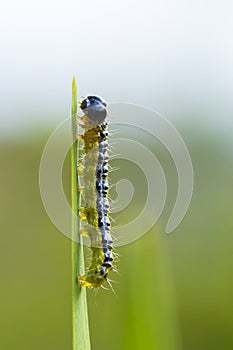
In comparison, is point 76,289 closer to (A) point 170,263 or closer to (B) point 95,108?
(B) point 95,108

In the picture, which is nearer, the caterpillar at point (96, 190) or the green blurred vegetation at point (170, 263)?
the caterpillar at point (96, 190)

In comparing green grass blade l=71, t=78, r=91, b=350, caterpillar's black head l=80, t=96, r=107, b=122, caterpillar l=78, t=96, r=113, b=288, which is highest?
caterpillar's black head l=80, t=96, r=107, b=122

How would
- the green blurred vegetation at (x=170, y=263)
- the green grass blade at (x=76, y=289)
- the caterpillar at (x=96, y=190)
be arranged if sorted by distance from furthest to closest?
the green blurred vegetation at (x=170, y=263) < the caterpillar at (x=96, y=190) < the green grass blade at (x=76, y=289)

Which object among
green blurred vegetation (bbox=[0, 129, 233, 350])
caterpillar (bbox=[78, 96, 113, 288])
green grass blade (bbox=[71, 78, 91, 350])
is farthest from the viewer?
green blurred vegetation (bbox=[0, 129, 233, 350])

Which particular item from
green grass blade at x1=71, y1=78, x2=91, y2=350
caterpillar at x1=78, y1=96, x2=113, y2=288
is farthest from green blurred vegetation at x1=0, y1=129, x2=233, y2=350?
green grass blade at x1=71, y1=78, x2=91, y2=350

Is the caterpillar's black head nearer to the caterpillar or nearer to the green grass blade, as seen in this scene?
the caterpillar

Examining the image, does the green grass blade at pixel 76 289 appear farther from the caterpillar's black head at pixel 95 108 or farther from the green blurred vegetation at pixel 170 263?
the green blurred vegetation at pixel 170 263

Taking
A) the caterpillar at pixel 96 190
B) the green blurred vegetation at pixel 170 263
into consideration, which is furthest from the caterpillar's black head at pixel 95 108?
the green blurred vegetation at pixel 170 263

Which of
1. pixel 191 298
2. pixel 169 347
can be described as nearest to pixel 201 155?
pixel 191 298

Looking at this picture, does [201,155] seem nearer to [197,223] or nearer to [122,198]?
[197,223]
